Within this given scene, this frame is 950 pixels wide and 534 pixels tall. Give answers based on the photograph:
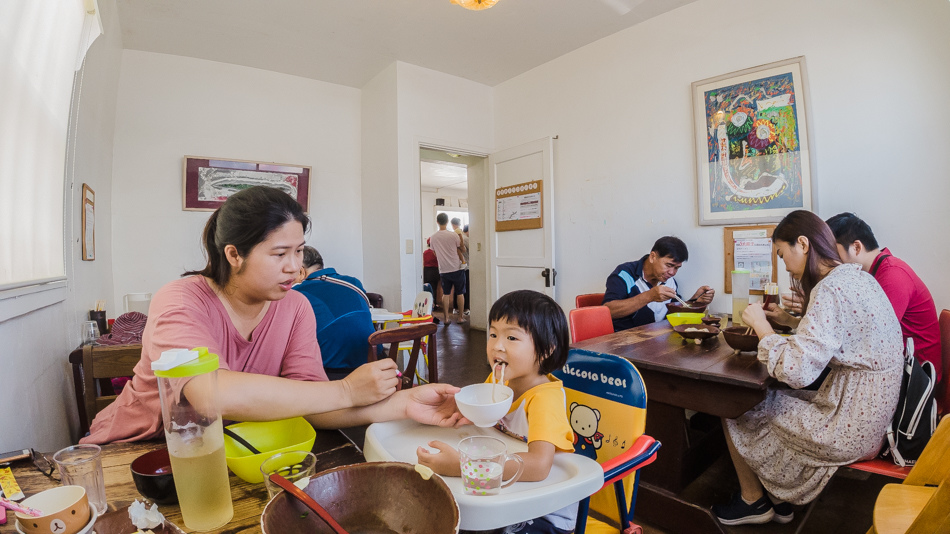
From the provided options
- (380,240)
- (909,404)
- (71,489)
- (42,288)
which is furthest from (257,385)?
(380,240)

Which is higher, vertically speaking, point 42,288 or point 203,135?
point 203,135

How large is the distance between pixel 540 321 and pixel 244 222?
82cm

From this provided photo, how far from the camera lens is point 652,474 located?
1953 millimetres

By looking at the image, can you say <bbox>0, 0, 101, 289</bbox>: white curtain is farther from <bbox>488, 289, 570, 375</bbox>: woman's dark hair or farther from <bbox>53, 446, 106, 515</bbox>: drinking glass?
<bbox>488, 289, 570, 375</bbox>: woman's dark hair

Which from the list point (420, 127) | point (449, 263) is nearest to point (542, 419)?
point (420, 127)

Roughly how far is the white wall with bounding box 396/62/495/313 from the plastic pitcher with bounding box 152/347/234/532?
146 inches

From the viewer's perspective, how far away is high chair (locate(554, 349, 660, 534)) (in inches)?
43.9

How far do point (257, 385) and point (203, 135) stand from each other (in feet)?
13.4

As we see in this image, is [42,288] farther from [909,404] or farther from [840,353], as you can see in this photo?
[909,404]

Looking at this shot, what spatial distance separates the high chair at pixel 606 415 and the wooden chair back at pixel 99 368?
6.27 ft

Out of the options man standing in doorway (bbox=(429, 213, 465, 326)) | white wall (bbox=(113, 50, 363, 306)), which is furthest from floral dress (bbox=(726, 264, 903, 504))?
man standing in doorway (bbox=(429, 213, 465, 326))

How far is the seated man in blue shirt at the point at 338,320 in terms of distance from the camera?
2.23 m

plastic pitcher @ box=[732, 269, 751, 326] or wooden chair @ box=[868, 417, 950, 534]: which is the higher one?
plastic pitcher @ box=[732, 269, 751, 326]

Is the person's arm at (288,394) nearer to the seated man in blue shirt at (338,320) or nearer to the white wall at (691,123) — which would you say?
the seated man in blue shirt at (338,320)
